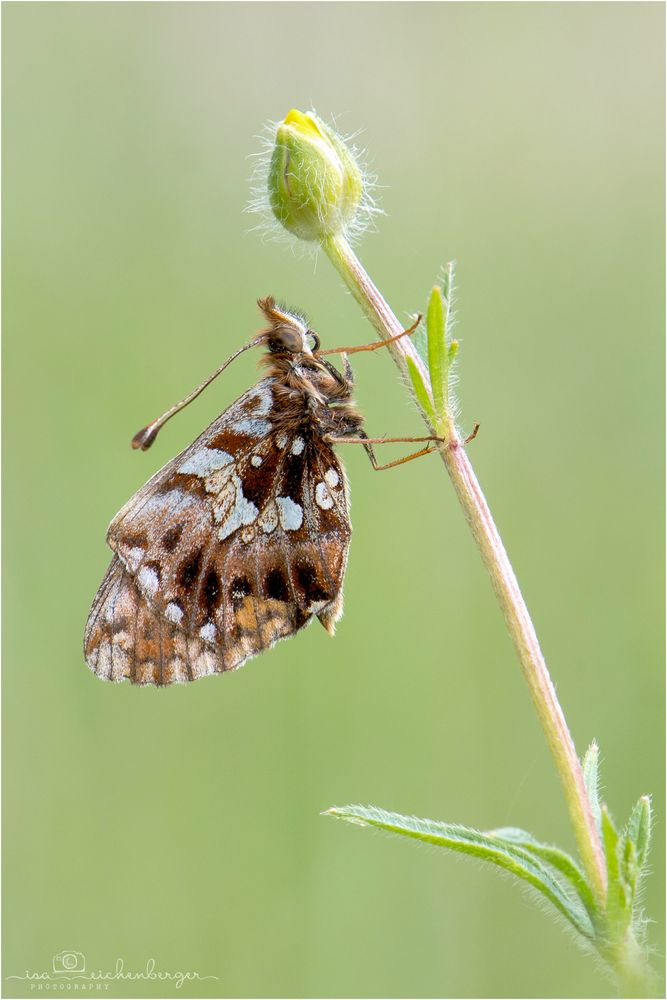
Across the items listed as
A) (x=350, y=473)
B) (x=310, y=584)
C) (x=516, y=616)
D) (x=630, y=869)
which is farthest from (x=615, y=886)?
(x=350, y=473)

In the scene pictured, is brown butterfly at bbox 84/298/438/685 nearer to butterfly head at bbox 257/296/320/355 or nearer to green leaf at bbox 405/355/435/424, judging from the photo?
butterfly head at bbox 257/296/320/355

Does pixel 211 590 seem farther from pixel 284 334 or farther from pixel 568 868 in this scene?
pixel 568 868

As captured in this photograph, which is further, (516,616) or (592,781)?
(592,781)

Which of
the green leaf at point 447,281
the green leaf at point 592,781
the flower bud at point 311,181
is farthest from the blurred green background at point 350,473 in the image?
the flower bud at point 311,181

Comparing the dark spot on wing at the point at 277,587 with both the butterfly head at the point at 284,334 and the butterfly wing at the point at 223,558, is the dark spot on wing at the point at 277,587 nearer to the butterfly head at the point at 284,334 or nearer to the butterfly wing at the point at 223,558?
the butterfly wing at the point at 223,558

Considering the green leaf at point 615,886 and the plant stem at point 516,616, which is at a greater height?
the plant stem at point 516,616

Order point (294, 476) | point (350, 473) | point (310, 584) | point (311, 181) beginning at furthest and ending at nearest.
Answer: point (350, 473) < point (294, 476) < point (310, 584) < point (311, 181)

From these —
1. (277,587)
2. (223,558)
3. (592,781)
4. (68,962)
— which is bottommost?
(68,962)

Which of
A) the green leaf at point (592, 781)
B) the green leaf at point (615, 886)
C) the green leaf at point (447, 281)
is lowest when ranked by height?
the green leaf at point (615, 886)
